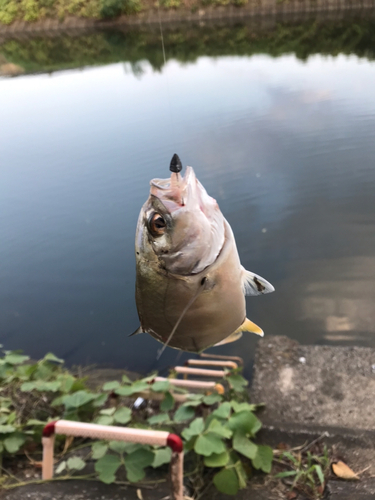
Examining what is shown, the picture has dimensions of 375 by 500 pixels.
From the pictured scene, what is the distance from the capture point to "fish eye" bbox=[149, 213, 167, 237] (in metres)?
1.51

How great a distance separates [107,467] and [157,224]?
6.97ft

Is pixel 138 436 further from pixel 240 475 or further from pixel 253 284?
pixel 253 284

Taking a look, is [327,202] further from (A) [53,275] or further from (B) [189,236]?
(B) [189,236]

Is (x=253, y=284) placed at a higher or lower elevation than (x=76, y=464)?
higher

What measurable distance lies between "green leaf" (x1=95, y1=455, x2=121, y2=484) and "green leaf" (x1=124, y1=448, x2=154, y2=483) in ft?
0.31

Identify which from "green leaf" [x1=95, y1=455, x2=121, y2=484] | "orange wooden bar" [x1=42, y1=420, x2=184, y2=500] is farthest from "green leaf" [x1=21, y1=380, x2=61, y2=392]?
"green leaf" [x1=95, y1=455, x2=121, y2=484]

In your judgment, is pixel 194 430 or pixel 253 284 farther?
pixel 194 430

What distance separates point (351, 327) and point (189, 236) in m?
4.83

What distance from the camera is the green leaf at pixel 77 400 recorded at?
3352 mm

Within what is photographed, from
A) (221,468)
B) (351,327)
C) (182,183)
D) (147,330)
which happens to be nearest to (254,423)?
(221,468)

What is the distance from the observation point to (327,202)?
8.39 metres

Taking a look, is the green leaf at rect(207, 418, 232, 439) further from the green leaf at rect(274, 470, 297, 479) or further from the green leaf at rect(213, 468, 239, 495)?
the green leaf at rect(274, 470, 297, 479)

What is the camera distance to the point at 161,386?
342 cm

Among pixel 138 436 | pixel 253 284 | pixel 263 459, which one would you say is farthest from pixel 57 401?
pixel 253 284
